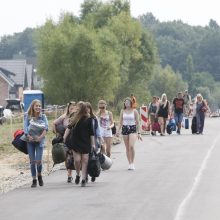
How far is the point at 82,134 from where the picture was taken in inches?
654

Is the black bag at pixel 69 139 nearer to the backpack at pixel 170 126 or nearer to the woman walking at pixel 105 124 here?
the woman walking at pixel 105 124

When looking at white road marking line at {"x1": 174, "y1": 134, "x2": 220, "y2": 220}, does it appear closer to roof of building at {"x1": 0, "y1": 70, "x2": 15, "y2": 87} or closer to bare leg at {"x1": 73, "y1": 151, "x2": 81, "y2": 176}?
bare leg at {"x1": 73, "y1": 151, "x2": 81, "y2": 176}

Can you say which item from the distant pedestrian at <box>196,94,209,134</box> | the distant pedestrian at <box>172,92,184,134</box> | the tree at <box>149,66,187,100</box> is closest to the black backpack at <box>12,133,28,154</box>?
the distant pedestrian at <box>196,94,209,134</box>

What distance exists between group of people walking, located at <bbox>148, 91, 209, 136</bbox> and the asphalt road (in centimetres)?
1160

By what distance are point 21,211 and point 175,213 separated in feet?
7.40

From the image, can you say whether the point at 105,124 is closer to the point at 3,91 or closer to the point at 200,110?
the point at 200,110

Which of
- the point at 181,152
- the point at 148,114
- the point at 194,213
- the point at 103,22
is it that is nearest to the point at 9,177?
the point at 181,152

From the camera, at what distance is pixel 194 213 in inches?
480

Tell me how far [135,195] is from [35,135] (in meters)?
2.96

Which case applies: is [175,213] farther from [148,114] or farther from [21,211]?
[148,114]

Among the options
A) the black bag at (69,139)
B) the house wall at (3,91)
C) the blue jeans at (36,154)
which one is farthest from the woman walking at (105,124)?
the house wall at (3,91)

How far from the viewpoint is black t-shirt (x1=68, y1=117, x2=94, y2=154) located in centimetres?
1663

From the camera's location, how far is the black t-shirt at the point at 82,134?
54.5ft

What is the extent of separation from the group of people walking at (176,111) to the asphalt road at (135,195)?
1160 centimetres
